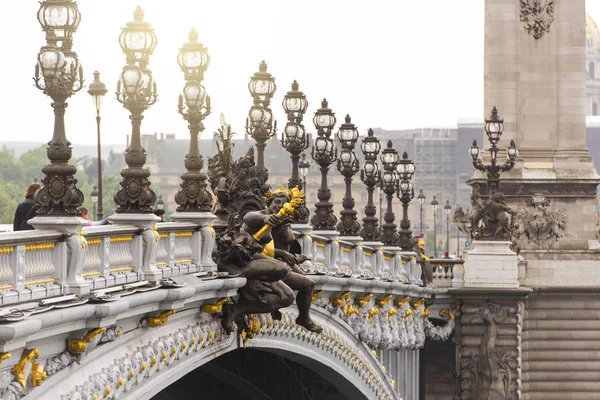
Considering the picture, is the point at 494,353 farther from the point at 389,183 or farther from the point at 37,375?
the point at 37,375

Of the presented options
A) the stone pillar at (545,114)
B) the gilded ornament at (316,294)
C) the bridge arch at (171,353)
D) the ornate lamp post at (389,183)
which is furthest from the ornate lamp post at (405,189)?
the gilded ornament at (316,294)

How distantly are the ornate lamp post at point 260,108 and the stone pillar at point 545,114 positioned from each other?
32314 millimetres

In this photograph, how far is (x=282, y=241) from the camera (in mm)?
29938

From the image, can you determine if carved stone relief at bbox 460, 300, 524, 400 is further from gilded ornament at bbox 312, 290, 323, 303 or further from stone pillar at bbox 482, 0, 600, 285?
gilded ornament at bbox 312, 290, 323, 303

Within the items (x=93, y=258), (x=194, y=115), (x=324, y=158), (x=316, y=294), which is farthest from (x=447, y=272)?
(x=93, y=258)

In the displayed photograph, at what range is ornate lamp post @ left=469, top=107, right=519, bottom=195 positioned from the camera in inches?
2356

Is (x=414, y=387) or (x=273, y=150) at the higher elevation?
(x=273, y=150)

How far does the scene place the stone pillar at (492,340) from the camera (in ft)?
201

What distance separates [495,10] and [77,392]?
153 ft

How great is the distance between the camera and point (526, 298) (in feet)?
205

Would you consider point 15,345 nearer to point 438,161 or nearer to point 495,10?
point 495,10

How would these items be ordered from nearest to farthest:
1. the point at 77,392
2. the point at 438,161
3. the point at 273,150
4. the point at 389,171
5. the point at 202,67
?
the point at 77,392 → the point at 202,67 → the point at 389,171 → the point at 273,150 → the point at 438,161

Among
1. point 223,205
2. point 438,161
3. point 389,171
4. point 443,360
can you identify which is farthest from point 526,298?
point 438,161

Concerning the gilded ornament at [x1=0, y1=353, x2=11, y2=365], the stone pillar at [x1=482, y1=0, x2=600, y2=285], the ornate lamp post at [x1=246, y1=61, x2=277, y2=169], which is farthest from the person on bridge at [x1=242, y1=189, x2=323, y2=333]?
the stone pillar at [x1=482, y1=0, x2=600, y2=285]
